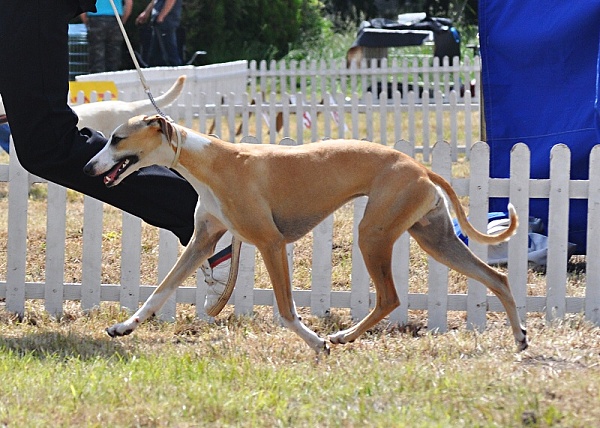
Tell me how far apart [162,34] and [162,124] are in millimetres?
13725

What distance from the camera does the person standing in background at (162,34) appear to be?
57.8 ft

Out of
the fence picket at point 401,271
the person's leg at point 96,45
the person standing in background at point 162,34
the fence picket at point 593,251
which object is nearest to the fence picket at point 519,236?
the fence picket at point 593,251

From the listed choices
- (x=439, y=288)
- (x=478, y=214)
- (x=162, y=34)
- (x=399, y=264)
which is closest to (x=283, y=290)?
(x=399, y=264)

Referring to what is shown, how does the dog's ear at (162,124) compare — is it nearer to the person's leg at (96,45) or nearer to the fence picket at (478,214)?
the fence picket at (478,214)

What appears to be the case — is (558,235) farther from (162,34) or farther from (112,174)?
(162,34)

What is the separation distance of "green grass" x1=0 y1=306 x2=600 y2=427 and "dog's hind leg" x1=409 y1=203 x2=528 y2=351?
0.56ft

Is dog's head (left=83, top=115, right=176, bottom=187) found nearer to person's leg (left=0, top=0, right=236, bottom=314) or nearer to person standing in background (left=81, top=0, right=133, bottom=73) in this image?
person's leg (left=0, top=0, right=236, bottom=314)

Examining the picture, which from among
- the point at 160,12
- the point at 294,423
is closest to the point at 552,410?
the point at 294,423

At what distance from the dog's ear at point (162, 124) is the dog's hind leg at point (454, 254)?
1.13m

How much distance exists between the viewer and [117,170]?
4406mm

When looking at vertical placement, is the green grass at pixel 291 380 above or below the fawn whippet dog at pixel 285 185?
below

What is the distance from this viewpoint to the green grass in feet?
11.5

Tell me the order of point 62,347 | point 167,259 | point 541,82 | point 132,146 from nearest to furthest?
1. point 132,146
2. point 62,347
3. point 167,259
4. point 541,82

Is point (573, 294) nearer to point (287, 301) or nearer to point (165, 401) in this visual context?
point (287, 301)
